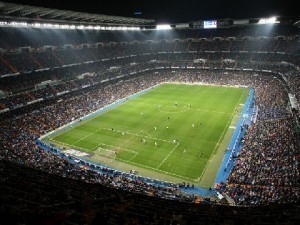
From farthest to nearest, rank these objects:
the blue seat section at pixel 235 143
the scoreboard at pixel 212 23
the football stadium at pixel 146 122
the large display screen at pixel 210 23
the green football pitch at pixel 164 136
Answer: the large display screen at pixel 210 23
the scoreboard at pixel 212 23
the green football pitch at pixel 164 136
the blue seat section at pixel 235 143
the football stadium at pixel 146 122

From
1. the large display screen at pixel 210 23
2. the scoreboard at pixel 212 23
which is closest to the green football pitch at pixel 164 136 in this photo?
the scoreboard at pixel 212 23

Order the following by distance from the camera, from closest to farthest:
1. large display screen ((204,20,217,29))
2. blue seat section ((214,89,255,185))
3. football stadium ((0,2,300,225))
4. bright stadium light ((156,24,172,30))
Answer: football stadium ((0,2,300,225))
blue seat section ((214,89,255,185))
large display screen ((204,20,217,29))
bright stadium light ((156,24,172,30))

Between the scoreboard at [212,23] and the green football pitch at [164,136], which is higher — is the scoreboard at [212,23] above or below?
above

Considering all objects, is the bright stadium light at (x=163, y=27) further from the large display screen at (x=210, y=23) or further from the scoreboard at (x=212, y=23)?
the large display screen at (x=210, y=23)

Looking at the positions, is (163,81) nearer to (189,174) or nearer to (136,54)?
(136,54)

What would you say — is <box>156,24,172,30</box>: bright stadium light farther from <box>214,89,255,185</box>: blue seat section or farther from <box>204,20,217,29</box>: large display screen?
<box>214,89,255,185</box>: blue seat section

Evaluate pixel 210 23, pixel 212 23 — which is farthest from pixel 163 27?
pixel 212 23

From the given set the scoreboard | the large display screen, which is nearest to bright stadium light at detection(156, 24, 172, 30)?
the scoreboard
